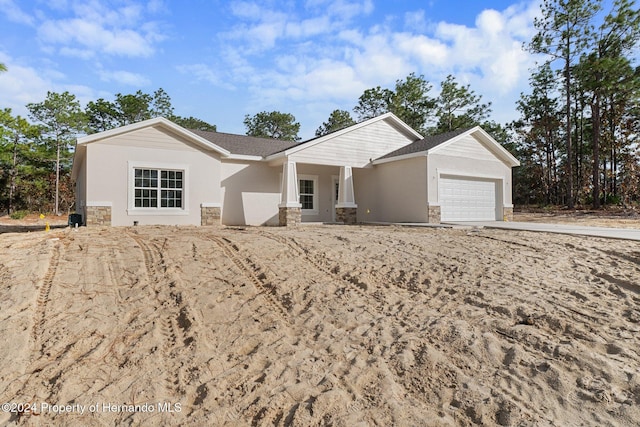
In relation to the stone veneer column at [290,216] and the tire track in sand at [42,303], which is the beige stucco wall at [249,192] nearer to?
the stone veneer column at [290,216]

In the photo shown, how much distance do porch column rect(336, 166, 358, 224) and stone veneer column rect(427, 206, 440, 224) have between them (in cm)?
316

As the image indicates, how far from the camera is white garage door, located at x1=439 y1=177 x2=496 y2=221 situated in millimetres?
14680

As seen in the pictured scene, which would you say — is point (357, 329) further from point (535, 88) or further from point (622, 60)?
point (535, 88)

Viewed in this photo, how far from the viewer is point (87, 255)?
20.4 ft

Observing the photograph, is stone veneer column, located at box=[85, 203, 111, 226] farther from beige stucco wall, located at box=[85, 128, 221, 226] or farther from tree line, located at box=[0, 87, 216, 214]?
tree line, located at box=[0, 87, 216, 214]

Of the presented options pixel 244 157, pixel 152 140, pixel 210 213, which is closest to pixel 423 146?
pixel 244 157

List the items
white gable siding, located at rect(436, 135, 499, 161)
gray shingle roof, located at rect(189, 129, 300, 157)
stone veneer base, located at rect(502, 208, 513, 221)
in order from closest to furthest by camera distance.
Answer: white gable siding, located at rect(436, 135, 499, 161) → gray shingle roof, located at rect(189, 129, 300, 157) → stone veneer base, located at rect(502, 208, 513, 221)

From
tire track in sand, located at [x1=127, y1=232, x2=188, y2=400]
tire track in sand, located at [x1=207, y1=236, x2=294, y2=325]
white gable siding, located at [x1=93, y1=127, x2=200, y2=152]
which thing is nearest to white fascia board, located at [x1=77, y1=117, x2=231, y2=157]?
white gable siding, located at [x1=93, y1=127, x2=200, y2=152]

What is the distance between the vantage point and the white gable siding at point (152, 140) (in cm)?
1193

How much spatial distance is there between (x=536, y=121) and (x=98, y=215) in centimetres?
3144

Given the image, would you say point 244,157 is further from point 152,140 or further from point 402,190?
point 402,190

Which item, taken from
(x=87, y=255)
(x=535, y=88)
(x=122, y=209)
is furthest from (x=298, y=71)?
(x=535, y=88)

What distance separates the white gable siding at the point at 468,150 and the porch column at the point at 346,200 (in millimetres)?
3821

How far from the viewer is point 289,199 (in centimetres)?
1386
